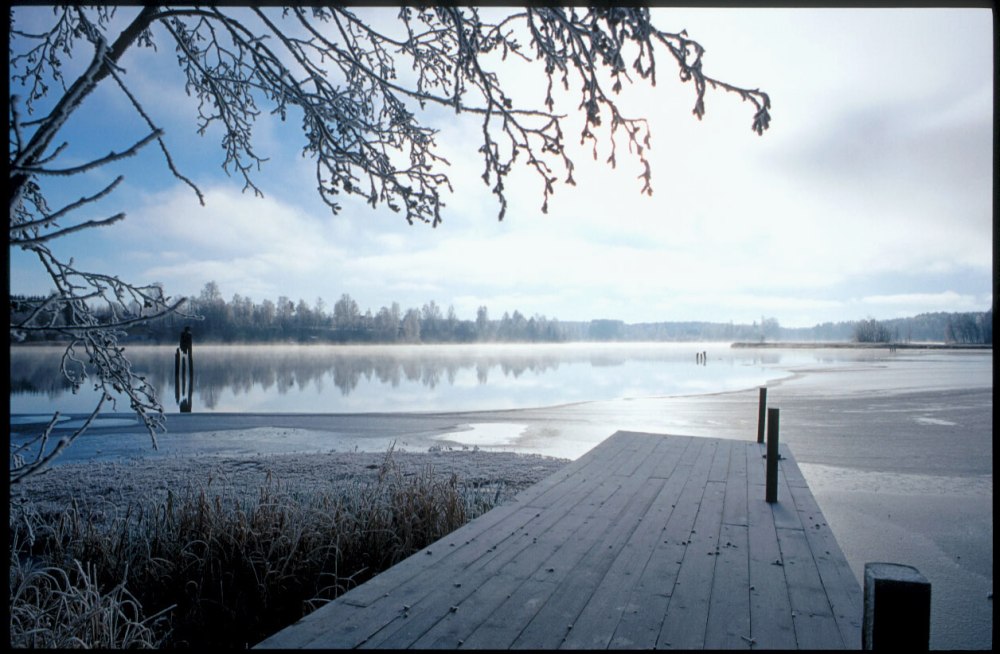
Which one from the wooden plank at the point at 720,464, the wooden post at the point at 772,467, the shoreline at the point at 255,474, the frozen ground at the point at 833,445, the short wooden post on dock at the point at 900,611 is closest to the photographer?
the short wooden post on dock at the point at 900,611

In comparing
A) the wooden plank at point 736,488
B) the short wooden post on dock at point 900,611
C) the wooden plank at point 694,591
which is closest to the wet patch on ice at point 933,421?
the wooden plank at point 736,488

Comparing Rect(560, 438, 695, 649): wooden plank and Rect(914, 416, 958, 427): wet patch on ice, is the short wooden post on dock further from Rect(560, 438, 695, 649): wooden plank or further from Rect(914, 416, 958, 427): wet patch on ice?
Rect(914, 416, 958, 427): wet patch on ice

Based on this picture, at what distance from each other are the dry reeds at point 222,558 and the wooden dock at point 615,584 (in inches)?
37.5

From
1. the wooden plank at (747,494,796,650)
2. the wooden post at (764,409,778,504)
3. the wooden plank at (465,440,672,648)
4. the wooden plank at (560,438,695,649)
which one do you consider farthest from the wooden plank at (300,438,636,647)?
the wooden post at (764,409,778,504)

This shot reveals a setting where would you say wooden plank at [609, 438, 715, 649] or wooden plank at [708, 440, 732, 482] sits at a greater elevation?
wooden plank at [609, 438, 715, 649]

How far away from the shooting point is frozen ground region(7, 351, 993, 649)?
230 inches

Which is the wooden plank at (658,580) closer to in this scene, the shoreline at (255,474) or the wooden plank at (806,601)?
the wooden plank at (806,601)

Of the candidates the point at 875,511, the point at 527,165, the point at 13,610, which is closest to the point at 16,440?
the point at 13,610

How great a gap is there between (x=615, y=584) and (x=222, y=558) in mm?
3365

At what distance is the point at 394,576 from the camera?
3623mm

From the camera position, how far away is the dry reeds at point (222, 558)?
434 cm

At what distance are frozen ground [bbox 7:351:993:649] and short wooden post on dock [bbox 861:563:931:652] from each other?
3077 millimetres

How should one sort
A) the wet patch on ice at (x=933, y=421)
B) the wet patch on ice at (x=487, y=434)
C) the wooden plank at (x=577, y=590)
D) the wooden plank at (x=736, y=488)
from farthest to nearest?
the wet patch on ice at (x=933, y=421) < the wet patch on ice at (x=487, y=434) < the wooden plank at (x=736, y=488) < the wooden plank at (x=577, y=590)

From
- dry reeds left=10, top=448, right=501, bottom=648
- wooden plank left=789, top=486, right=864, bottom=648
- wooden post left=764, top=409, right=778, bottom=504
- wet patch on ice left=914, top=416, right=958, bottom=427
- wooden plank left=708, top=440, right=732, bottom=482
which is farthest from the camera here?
wet patch on ice left=914, top=416, right=958, bottom=427
